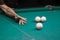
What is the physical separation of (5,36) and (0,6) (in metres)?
1.46

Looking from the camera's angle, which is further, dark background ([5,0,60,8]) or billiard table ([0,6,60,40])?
dark background ([5,0,60,8])

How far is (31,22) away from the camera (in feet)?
9.12

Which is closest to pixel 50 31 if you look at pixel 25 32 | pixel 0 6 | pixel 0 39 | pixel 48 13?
pixel 25 32


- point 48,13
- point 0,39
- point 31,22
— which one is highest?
point 48,13

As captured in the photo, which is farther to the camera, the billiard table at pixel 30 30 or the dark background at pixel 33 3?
the dark background at pixel 33 3

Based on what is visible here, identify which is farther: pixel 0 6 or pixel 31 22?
pixel 0 6

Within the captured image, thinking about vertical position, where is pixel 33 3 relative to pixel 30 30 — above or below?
above

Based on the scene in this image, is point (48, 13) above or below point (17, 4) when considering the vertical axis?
below

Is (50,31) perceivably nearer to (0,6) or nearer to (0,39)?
(0,39)

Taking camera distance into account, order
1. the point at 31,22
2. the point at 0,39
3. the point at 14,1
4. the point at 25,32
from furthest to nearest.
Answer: the point at 14,1, the point at 31,22, the point at 25,32, the point at 0,39

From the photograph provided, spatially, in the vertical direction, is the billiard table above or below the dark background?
below

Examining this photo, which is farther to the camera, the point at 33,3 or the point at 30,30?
the point at 33,3

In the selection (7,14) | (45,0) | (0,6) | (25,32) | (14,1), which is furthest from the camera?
(45,0)

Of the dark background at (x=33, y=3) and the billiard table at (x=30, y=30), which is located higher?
the dark background at (x=33, y=3)
